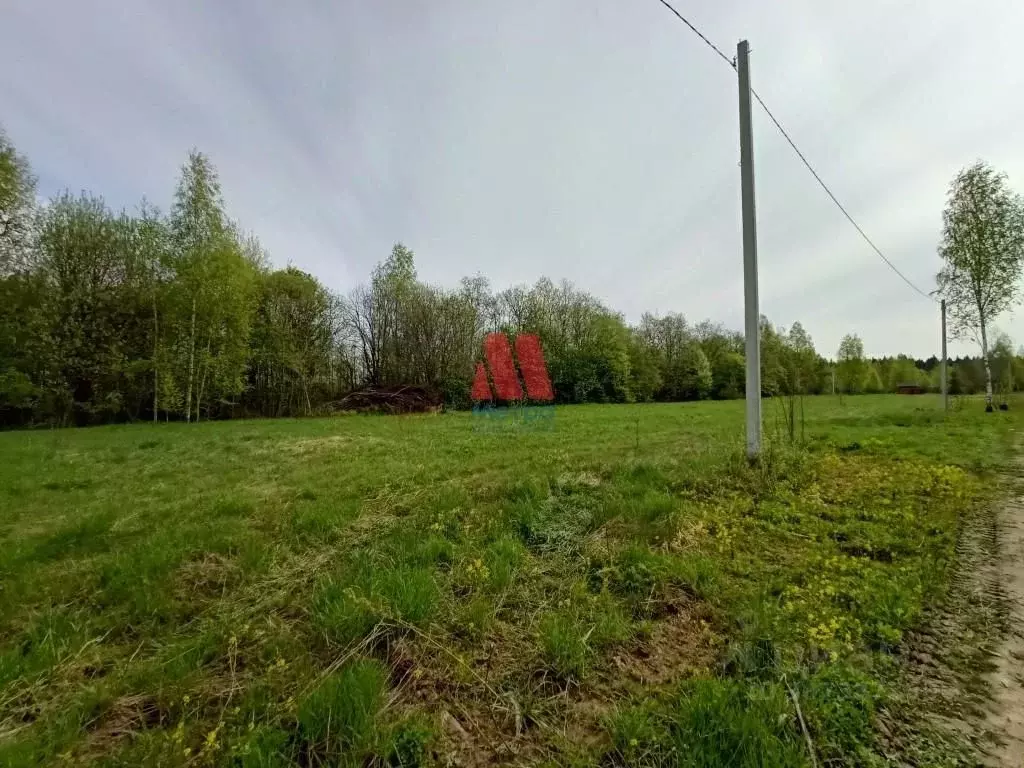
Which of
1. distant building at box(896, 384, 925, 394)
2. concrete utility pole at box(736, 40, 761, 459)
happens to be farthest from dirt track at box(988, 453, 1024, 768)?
distant building at box(896, 384, 925, 394)

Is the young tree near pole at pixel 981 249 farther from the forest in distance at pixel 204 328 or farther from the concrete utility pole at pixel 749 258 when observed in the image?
the concrete utility pole at pixel 749 258

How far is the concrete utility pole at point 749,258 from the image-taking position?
19.5 feet

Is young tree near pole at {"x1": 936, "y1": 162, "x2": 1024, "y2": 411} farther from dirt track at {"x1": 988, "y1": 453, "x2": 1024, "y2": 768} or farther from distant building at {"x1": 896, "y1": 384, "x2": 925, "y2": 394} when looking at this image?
distant building at {"x1": 896, "y1": 384, "x2": 925, "y2": 394}

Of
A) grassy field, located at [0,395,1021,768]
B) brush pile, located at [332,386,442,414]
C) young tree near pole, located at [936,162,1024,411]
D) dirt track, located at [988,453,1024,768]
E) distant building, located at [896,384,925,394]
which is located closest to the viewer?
dirt track, located at [988,453,1024,768]

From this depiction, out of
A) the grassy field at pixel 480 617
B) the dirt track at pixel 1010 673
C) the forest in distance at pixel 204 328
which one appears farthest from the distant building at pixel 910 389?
the dirt track at pixel 1010 673

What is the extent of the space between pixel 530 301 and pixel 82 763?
34.5 meters

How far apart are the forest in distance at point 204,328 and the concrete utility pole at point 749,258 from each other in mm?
1963

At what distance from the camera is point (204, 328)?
21031 millimetres

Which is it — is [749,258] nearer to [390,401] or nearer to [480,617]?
[480,617]

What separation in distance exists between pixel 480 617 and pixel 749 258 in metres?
5.93

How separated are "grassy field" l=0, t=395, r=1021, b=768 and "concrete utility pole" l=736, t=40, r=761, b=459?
675 millimetres

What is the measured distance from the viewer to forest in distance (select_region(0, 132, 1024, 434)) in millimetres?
18078

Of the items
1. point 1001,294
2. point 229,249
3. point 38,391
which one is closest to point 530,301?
point 229,249

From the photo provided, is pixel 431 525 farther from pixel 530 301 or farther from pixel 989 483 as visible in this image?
pixel 530 301
